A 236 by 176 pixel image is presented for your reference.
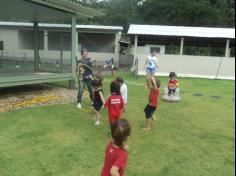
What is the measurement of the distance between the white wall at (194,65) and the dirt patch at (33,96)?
8.95m

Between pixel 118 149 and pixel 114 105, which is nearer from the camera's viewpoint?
pixel 118 149

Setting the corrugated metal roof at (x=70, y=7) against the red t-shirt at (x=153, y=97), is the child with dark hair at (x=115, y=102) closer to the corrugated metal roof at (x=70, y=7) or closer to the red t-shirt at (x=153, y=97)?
the red t-shirt at (x=153, y=97)

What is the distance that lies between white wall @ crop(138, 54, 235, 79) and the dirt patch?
8.95m

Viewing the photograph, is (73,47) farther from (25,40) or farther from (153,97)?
(25,40)

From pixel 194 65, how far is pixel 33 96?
12412mm

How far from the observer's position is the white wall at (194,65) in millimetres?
19234

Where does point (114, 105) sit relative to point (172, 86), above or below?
above

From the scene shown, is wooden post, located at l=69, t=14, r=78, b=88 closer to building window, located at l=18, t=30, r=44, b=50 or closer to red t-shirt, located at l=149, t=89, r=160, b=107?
red t-shirt, located at l=149, t=89, r=160, b=107

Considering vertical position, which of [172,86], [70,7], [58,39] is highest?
[70,7]

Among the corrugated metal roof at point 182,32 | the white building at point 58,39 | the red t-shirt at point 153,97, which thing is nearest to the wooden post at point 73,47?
the red t-shirt at point 153,97

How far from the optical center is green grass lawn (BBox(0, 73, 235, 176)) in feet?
15.2

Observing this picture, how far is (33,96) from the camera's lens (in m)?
10.1

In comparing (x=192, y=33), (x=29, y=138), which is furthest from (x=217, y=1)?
(x=29, y=138)

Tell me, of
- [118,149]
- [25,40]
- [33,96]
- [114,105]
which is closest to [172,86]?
[33,96]
